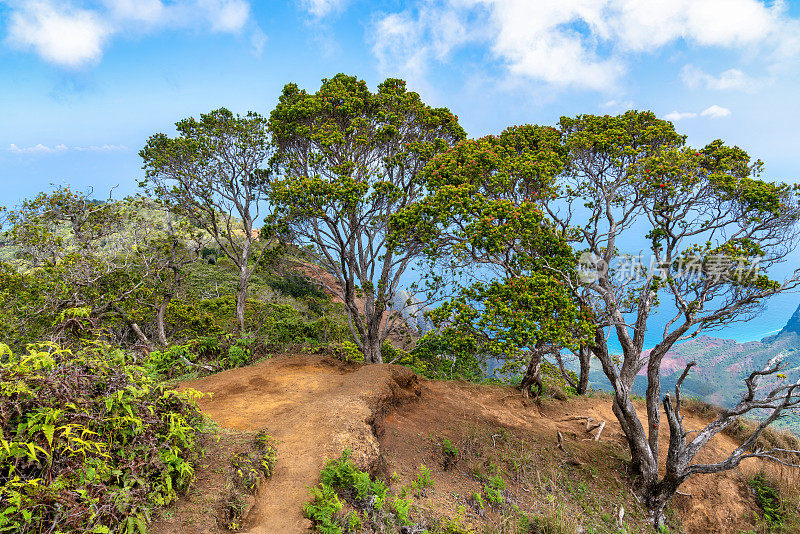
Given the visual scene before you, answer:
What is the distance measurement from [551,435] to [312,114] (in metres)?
14.0

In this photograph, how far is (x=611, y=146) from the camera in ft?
39.9

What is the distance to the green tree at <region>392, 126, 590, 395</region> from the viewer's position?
28.3ft

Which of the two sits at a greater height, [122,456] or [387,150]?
[387,150]

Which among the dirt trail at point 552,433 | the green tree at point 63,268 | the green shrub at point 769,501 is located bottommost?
the green shrub at point 769,501

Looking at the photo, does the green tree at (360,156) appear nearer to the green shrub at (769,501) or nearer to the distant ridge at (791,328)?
the green shrub at (769,501)

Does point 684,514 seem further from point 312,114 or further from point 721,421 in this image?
point 312,114

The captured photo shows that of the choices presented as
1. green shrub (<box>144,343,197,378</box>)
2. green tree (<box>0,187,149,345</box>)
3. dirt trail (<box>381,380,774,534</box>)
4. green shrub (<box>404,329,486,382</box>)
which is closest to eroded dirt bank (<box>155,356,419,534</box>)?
dirt trail (<box>381,380,774,534</box>)

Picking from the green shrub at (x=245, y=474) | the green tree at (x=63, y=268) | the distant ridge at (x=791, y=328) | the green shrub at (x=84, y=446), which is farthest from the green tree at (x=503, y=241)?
the distant ridge at (x=791, y=328)

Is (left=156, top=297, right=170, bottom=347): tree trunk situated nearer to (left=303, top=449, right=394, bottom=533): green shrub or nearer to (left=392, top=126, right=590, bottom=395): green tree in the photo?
(left=392, top=126, right=590, bottom=395): green tree

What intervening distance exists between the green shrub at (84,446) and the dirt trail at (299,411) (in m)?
1.29

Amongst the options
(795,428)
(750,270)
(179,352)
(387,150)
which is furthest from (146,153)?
(795,428)

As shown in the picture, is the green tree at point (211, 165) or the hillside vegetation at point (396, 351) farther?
the green tree at point (211, 165)

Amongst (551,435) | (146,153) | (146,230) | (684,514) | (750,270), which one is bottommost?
(684,514)

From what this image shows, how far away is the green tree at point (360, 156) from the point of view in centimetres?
1339
